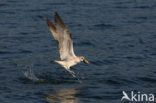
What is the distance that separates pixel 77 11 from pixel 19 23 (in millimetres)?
3062

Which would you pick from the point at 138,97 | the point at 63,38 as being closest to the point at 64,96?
the point at 63,38

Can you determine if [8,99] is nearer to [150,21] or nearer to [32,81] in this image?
[32,81]

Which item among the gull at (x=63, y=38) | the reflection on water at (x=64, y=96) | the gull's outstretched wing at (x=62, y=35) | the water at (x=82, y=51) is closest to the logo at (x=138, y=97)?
the water at (x=82, y=51)

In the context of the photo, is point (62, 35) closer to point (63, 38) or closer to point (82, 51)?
point (63, 38)

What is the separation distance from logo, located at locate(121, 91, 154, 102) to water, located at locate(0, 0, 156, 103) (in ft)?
0.70

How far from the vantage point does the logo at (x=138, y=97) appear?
39.2 ft

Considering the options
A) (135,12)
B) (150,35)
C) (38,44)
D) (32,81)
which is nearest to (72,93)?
(32,81)

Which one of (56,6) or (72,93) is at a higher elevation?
(56,6)

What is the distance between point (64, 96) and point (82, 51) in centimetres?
440

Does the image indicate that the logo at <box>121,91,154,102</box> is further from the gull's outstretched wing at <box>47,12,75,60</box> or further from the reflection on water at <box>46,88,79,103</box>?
the gull's outstretched wing at <box>47,12,75,60</box>

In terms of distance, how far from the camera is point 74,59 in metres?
12.4

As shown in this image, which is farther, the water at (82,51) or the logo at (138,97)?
the water at (82,51)

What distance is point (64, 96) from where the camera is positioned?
39.7 ft

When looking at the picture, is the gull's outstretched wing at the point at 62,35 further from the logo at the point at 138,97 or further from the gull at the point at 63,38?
the logo at the point at 138,97
